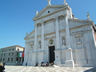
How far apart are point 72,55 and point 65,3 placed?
489 inches

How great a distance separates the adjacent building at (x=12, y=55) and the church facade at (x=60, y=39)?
14.4 m

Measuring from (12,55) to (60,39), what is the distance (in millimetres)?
27679

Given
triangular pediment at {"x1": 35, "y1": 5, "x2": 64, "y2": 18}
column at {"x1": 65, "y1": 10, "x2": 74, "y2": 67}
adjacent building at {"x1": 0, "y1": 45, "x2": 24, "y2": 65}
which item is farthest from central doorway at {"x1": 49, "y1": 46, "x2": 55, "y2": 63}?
adjacent building at {"x1": 0, "y1": 45, "x2": 24, "y2": 65}

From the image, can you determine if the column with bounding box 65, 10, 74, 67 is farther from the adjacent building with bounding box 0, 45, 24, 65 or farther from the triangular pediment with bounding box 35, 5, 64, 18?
the adjacent building with bounding box 0, 45, 24, 65

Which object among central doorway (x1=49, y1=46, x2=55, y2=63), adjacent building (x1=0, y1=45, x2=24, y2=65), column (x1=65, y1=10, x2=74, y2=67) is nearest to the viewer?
column (x1=65, y1=10, x2=74, y2=67)

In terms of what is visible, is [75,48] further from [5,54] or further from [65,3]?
[5,54]

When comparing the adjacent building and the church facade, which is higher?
the church facade

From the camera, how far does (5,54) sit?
137 ft

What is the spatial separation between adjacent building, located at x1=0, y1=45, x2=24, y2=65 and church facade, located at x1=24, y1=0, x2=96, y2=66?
14406 mm

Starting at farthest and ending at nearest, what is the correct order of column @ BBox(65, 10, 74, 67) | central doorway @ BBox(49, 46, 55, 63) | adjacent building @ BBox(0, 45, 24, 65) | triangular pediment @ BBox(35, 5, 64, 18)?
1. adjacent building @ BBox(0, 45, 24, 65)
2. triangular pediment @ BBox(35, 5, 64, 18)
3. central doorway @ BBox(49, 46, 55, 63)
4. column @ BBox(65, 10, 74, 67)

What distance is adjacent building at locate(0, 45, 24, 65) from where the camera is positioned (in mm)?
37062

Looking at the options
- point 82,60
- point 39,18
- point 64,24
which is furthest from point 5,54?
point 82,60

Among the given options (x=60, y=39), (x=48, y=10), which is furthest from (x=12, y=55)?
(x=60, y=39)

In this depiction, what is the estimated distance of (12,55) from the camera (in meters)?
38.6
